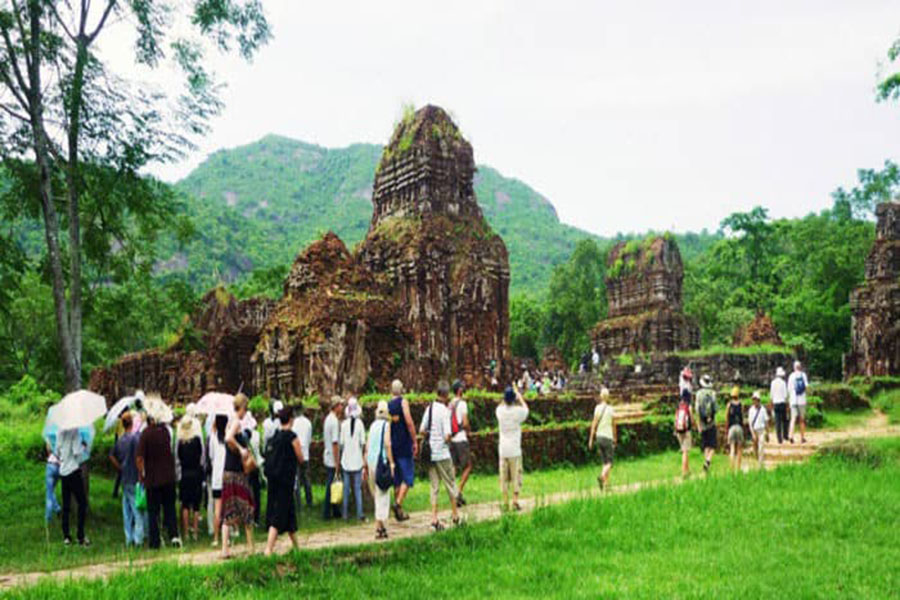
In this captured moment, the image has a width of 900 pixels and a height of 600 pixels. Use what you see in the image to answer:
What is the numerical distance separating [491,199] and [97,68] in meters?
105

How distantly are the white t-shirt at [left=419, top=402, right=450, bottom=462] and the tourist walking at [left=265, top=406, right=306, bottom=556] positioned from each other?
184 centimetres

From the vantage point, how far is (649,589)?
5.72 m

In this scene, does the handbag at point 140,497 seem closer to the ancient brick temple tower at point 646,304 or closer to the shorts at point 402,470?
the shorts at point 402,470

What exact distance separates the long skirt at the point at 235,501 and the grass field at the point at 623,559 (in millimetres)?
1053

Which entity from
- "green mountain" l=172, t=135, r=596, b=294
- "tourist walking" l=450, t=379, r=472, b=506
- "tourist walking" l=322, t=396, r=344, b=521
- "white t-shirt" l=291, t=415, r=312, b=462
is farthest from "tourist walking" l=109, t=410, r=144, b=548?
"green mountain" l=172, t=135, r=596, b=294

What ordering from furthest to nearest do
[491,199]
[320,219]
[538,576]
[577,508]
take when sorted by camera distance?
1. [491,199]
2. [320,219]
3. [577,508]
4. [538,576]

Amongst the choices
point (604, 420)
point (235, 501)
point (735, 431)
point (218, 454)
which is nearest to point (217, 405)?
point (218, 454)

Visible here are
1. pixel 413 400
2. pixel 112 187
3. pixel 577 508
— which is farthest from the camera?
pixel 413 400

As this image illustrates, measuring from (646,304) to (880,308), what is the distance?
29.1ft

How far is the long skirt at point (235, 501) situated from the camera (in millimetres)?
7305

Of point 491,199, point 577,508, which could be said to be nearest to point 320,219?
point 491,199

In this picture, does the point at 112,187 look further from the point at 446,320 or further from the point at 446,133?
the point at 446,133

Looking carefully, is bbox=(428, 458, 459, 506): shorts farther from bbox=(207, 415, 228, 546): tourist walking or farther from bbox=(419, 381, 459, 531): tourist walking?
bbox=(207, 415, 228, 546): tourist walking

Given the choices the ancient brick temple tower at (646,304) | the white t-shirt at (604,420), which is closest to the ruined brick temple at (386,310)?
the white t-shirt at (604,420)
